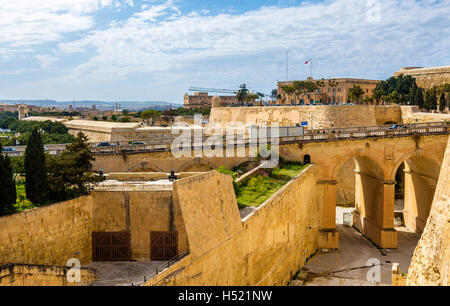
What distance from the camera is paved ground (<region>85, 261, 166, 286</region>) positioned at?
1391cm

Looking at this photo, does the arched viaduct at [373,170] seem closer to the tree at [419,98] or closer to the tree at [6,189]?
the tree at [6,189]

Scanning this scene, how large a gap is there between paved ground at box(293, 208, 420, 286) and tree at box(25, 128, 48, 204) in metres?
14.7

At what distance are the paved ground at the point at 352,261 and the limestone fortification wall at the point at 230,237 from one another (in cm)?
167

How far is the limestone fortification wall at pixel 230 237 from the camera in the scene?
582 inches

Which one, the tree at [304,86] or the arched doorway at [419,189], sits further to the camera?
the tree at [304,86]

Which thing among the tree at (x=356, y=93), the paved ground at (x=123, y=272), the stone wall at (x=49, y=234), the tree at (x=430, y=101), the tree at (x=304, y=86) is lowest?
the paved ground at (x=123, y=272)

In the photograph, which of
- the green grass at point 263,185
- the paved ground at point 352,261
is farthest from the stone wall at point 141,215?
the paved ground at point 352,261

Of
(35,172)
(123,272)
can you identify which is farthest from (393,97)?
(35,172)

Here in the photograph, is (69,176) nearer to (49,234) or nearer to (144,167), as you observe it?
(49,234)

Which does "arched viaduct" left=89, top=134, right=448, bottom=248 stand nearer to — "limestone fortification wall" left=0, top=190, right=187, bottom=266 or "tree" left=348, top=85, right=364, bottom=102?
"limestone fortification wall" left=0, top=190, right=187, bottom=266

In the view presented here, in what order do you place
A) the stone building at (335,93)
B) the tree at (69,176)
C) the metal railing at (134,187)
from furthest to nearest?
the stone building at (335,93) < the metal railing at (134,187) < the tree at (69,176)

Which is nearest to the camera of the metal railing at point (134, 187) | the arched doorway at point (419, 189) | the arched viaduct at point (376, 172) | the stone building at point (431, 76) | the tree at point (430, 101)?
the metal railing at point (134, 187)

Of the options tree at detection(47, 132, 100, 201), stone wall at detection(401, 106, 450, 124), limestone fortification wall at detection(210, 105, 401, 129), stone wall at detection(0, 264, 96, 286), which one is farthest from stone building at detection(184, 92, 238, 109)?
stone wall at detection(0, 264, 96, 286)
